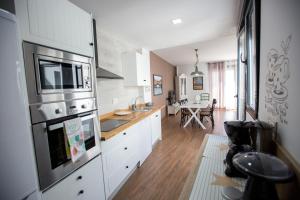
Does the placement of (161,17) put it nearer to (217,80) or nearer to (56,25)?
(56,25)

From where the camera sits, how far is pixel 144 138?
284 centimetres

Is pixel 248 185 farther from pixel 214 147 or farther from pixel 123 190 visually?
pixel 123 190

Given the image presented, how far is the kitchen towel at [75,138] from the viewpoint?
3.99ft

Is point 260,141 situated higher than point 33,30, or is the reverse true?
point 33,30

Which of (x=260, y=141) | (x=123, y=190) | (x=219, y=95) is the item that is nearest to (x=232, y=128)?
(x=260, y=141)

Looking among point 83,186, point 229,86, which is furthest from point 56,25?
point 229,86

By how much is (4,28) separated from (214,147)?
170 centimetres

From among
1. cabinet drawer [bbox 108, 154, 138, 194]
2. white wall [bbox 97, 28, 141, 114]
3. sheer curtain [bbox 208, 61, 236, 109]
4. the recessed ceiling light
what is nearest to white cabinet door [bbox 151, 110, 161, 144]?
white wall [bbox 97, 28, 141, 114]

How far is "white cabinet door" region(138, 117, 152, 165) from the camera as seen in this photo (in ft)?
8.86

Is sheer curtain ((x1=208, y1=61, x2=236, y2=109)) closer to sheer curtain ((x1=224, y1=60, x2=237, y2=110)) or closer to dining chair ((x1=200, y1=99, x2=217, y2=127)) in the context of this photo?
sheer curtain ((x1=224, y1=60, x2=237, y2=110))

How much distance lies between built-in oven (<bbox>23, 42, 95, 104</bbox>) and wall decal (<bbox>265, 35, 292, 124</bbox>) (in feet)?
4.84

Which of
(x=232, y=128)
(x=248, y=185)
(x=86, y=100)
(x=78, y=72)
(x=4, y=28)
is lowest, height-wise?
(x=248, y=185)

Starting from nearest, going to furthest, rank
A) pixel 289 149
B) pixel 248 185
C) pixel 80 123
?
pixel 248 185, pixel 289 149, pixel 80 123

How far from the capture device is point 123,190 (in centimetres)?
207
